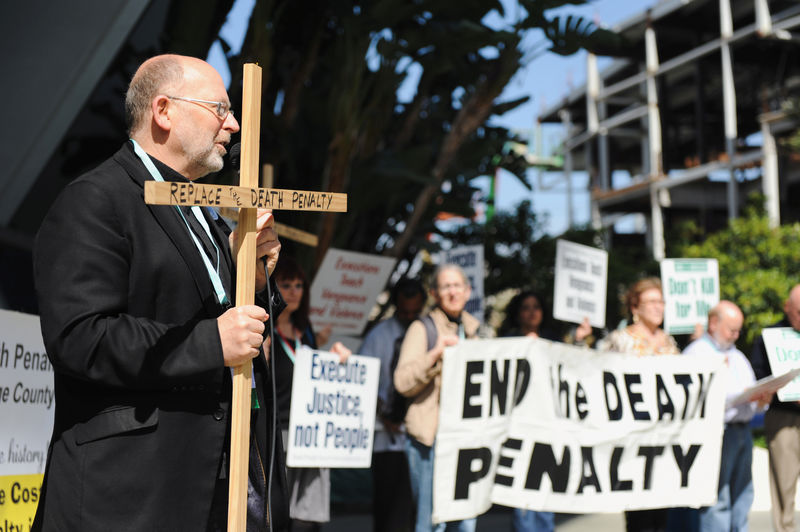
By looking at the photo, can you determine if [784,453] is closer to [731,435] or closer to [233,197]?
[731,435]

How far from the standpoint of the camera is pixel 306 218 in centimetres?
992

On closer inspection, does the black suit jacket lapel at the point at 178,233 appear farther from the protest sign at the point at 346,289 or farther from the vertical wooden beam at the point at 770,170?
the vertical wooden beam at the point at 770,170

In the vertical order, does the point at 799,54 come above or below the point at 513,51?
above

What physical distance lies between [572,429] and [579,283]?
73.8 inches

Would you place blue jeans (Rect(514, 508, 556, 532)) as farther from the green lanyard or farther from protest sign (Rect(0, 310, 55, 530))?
protest sign (Rect(0, 310, 55, 530))

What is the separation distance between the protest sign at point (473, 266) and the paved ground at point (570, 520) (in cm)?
206

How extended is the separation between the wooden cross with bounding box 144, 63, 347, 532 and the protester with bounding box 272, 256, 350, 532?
317 centimetres

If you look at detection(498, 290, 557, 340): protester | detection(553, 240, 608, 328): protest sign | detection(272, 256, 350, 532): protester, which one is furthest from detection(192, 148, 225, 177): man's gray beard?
detection(553, 240, 608, 328): protest sign

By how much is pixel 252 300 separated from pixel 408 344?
3.72 metres

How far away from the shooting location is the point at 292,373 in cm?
583

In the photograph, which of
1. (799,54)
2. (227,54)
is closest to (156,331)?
(227,54)

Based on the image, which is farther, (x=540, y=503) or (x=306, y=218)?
(x=306, y=218)

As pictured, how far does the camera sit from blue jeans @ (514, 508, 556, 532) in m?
6.61

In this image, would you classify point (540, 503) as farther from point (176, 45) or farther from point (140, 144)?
point (176, 45)
